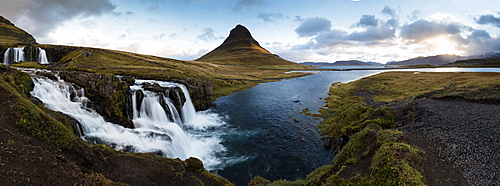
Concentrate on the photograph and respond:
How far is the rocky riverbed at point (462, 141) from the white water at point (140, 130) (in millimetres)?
19457

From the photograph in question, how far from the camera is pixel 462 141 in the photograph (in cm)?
1380

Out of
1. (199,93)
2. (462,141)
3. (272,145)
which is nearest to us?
(462,141)

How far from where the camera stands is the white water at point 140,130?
2125cm

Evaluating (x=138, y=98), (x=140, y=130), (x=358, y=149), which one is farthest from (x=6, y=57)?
(x=358, y=149)

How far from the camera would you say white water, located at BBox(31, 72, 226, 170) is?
69.7 ft

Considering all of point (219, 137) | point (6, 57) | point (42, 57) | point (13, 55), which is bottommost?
point (219, 137)

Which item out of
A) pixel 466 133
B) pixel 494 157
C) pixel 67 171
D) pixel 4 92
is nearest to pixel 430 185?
pixel 494 157

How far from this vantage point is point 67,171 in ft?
29.7

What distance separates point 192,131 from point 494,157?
33.6m

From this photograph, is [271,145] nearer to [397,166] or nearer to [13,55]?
[397,166]

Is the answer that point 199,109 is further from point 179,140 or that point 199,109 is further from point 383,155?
point 383,155

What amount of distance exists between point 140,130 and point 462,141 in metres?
32.1

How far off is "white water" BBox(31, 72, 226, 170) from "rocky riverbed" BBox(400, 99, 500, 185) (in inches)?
766

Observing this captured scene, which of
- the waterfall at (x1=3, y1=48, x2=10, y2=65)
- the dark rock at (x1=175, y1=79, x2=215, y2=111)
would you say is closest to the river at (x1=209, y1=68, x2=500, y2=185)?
the dark rock at (x1=175, y1=79, x2=215, y2=111)
